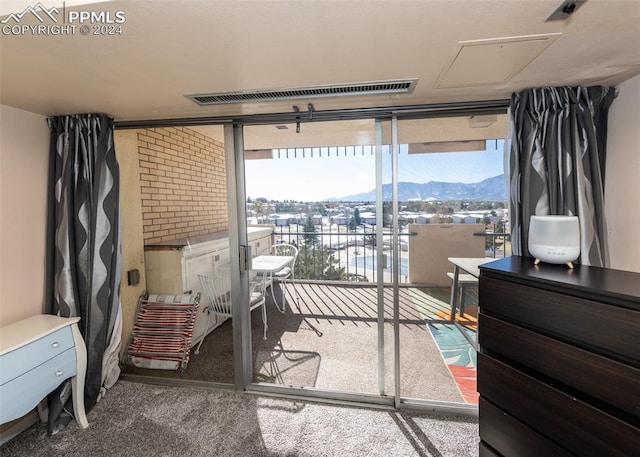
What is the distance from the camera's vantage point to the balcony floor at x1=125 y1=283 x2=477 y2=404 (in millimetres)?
2217

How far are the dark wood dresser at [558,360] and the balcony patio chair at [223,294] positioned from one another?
1702mm

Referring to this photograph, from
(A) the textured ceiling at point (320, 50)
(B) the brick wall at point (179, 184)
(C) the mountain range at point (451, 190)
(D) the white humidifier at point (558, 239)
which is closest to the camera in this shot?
(A) the textured ceiling at point (320, 50)

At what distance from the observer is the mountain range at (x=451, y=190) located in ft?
6.69

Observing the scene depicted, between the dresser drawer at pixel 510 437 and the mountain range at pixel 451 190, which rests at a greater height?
the mountain range at pixel 451 190

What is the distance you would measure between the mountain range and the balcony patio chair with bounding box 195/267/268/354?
1286 millimetres

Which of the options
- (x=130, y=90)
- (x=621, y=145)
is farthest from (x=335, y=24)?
(x=621, y=145)

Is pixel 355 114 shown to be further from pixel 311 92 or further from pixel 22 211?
pixel 22 211

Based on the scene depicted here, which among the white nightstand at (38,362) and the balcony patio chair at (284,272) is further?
the balcony patio chair at (284,272)

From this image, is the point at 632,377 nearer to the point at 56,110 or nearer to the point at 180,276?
the point at 180,276

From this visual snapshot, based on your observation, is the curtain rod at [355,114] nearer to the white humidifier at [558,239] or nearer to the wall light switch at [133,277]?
the white humidifier at [558,239]

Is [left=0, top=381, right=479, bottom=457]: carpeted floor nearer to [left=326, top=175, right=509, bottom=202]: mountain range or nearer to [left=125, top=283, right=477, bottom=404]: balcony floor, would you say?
[left=125, top=283, right=477, bottom=404]: balcony floor

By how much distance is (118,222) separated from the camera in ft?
7.29

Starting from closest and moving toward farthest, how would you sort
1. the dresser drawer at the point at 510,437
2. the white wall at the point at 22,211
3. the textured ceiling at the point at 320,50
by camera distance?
the textured ceiling at the point at 320,50
the dresser drawer at the point at 510,437
the white wall at the point at 22,211

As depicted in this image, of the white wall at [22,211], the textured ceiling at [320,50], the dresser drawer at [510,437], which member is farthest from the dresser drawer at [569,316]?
the white wall at [22,211]
